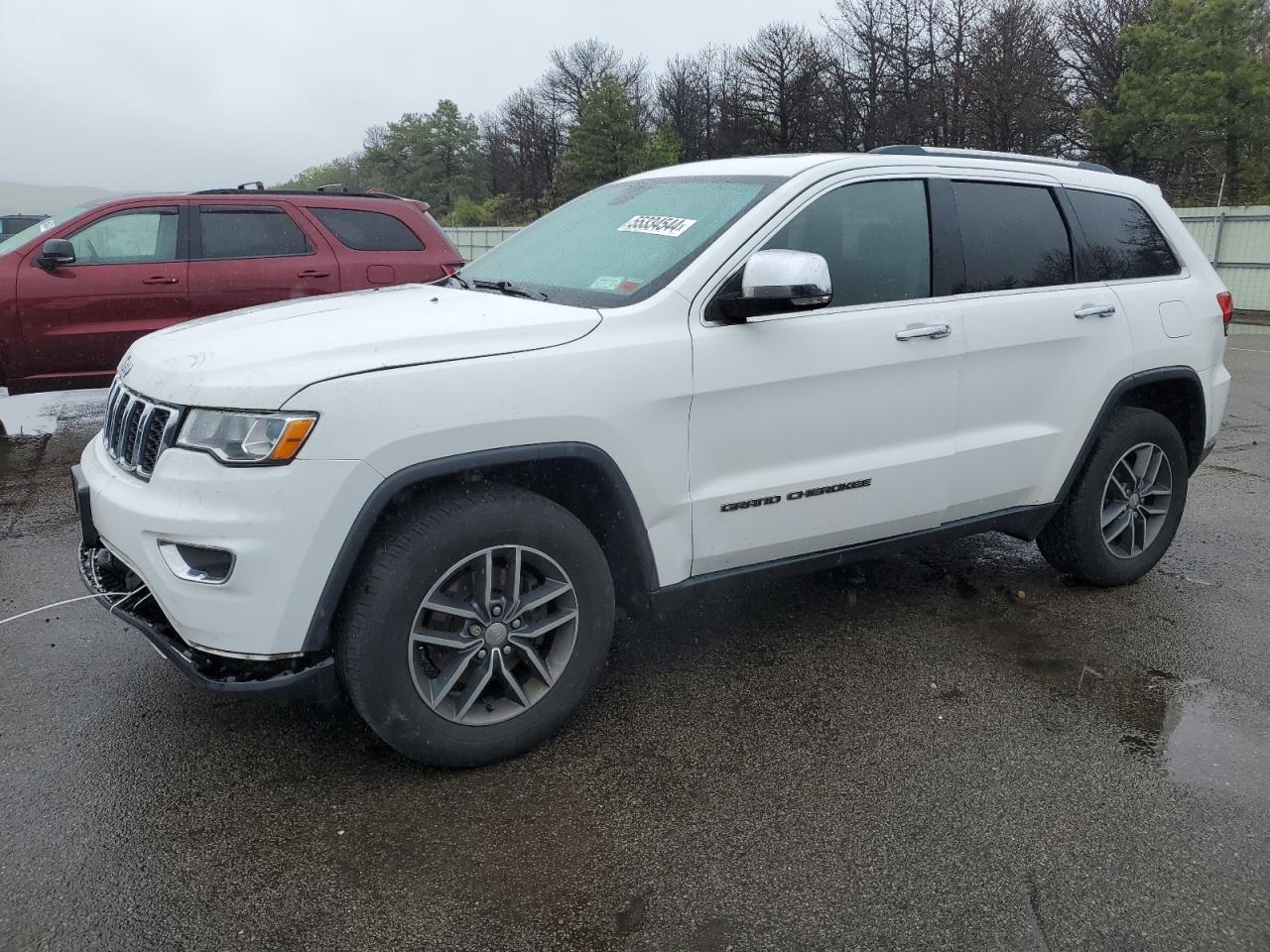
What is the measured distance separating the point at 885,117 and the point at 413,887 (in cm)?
4495

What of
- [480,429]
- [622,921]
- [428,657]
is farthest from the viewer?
[428,657]

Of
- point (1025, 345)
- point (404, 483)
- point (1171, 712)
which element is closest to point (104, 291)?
point (404, 483)

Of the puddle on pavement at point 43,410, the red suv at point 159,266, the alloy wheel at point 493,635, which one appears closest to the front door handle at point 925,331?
the alloy wheel at point 493,635

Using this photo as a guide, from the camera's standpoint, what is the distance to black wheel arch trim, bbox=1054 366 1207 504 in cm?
429

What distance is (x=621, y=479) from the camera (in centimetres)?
310

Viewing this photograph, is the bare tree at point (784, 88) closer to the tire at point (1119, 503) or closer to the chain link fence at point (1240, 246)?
the chain link fence at point (1240, 246)

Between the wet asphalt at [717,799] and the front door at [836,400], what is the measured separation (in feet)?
1.97

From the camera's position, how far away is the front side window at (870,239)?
140 inches

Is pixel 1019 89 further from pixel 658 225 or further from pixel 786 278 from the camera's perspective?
pixel 786 278

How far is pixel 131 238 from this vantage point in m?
7.87

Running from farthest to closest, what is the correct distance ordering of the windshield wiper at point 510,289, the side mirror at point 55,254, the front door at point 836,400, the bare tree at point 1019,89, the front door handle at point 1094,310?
the bare tree at point 1019,89 < the side mirror at point 55,254 < the front door handle at point 1094,310 < the windshield wiper at point 510,289 < the front door at point 836,400

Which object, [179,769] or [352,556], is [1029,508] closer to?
[352,556]

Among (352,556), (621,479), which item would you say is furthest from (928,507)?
(352,556)

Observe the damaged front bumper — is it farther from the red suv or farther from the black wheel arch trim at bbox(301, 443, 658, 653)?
the red suv
